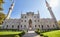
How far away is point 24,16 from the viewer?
2153 inches

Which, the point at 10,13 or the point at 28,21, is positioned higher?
the point at 10,13

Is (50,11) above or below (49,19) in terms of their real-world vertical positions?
above

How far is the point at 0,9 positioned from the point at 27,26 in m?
33.8

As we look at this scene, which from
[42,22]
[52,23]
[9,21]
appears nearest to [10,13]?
[9,21]

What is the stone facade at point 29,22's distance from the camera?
→ 53031 millimetres

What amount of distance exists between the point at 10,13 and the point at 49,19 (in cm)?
1757

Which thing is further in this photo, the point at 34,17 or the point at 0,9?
the point at 34,17

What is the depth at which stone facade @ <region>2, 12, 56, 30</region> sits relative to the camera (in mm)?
53031

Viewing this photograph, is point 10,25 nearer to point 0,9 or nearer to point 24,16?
point 24,16

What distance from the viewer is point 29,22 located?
179ft

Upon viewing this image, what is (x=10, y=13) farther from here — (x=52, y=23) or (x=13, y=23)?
(x=52, y=23)

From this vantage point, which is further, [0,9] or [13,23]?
[13,23]

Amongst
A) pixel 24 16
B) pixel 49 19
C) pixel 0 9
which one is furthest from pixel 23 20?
pixel 0 9

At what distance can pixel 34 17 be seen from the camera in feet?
179
